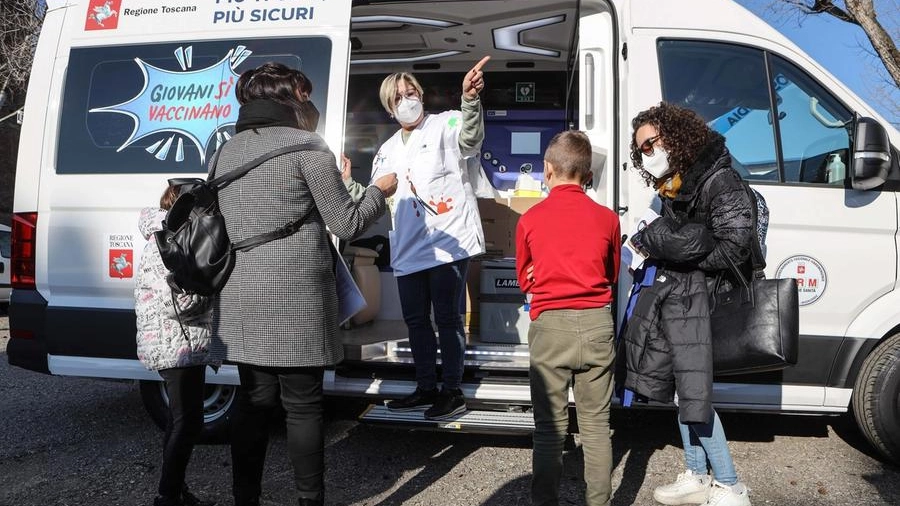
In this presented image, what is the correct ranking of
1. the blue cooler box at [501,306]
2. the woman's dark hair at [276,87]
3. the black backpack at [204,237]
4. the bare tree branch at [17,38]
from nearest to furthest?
the black backpack at [204,237]
the woman's dark hair at [276,87]
the blue cooler box at [501,306]
the bare tree branch at [17,38]

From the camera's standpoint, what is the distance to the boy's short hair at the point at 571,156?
102 inches

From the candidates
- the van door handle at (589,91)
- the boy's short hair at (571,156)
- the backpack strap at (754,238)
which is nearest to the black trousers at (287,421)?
the boy's short hair at (571,156)

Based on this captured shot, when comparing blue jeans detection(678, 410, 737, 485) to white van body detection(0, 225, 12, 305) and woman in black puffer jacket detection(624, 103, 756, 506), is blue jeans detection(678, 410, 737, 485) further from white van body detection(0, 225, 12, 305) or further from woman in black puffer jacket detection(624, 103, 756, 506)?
white van body detection(0, 225, 12, 305)

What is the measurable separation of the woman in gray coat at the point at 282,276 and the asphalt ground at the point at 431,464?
0.83 m

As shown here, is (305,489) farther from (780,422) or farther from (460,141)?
(780,422)

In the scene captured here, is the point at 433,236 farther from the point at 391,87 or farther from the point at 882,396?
the point at 882,396

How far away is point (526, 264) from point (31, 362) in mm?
2789

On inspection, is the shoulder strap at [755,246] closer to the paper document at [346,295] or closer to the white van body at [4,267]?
the paper document at [346,295]

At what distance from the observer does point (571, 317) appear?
2498 millimetres

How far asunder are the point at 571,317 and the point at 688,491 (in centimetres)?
108


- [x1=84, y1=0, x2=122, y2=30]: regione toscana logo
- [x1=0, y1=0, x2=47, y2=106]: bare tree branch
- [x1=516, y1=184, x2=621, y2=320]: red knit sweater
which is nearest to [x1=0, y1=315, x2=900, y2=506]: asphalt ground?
[x1=516, y1=184, x2=621, y2=320]: red knit sweater

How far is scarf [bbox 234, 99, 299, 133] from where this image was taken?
233cm

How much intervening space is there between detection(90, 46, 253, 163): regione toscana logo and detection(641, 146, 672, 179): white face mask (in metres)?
2.12

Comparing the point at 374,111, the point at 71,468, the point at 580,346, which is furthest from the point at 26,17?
the point at 580,346
